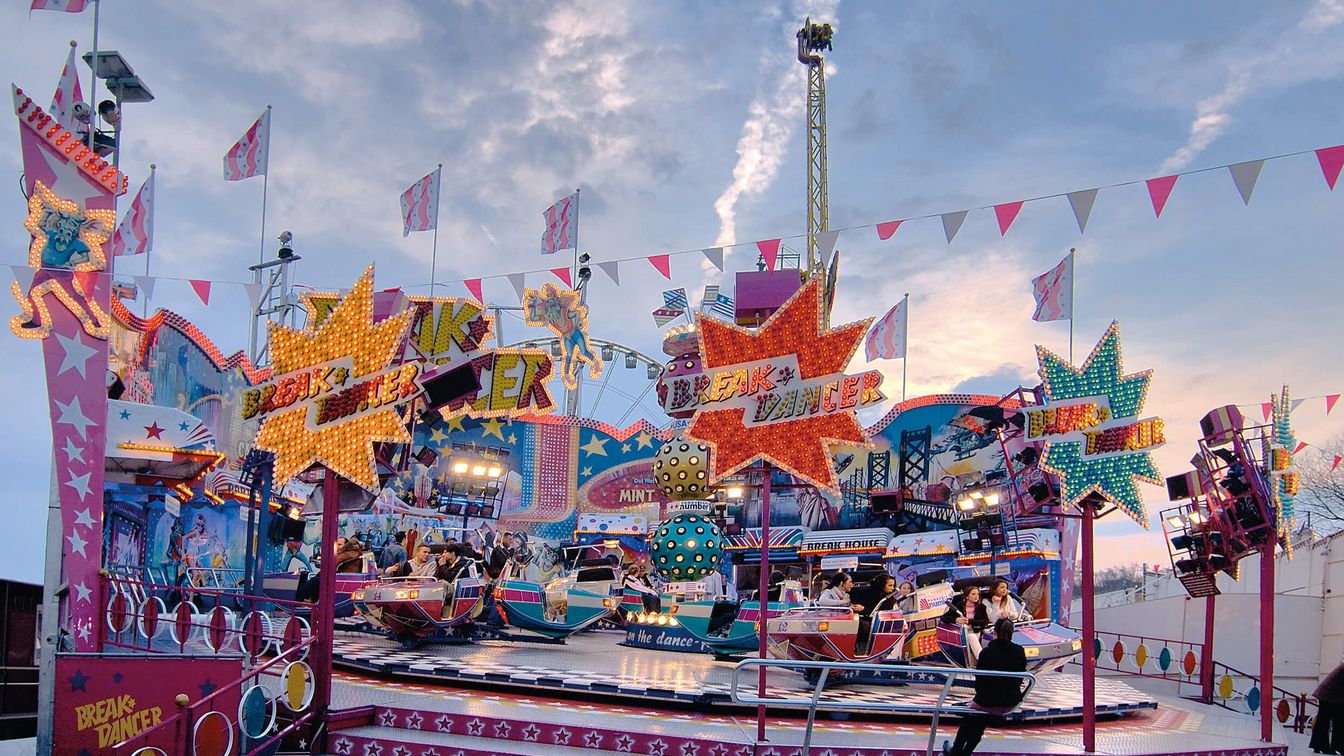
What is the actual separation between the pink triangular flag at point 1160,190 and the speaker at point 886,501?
18170 millimetres

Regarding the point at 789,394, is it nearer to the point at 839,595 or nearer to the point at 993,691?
the point at 993,691

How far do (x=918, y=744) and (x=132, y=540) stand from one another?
1781 cm

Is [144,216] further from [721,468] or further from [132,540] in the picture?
[721,468]

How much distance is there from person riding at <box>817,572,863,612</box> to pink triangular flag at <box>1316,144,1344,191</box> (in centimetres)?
862

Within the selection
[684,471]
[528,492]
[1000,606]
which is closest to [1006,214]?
[1000,606]

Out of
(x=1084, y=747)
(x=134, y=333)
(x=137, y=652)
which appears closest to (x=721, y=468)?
(x=1084, y=747)

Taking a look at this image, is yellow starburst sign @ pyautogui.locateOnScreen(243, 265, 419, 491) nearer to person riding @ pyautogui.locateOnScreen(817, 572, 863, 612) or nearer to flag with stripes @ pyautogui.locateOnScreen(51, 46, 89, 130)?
flag with stripes @ pyautogui.locateOnScreen(51, 46, 89, 130)

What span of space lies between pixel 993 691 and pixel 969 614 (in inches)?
280

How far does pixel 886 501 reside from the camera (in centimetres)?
3122

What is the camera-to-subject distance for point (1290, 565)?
26.9 meters

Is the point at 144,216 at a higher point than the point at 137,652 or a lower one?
higher

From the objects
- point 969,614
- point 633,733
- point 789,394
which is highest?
point 789,394

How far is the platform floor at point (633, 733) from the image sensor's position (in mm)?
11367

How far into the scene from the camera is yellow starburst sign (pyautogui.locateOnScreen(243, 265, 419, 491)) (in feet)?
40.2
